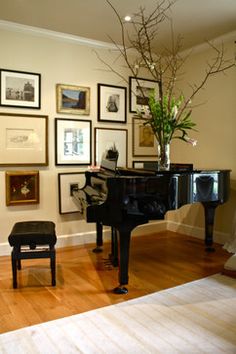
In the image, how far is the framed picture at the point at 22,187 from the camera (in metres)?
3.62

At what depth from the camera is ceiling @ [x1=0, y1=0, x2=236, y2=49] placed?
3.08m

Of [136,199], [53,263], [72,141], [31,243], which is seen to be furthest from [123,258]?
[72,141]

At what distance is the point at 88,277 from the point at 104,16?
2724 mm

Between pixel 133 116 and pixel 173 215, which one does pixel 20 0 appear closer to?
pixel 133 116

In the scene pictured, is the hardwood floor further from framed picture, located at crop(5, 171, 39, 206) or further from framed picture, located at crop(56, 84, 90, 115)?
framed picture, located at crop(56, 84, 90, 115)

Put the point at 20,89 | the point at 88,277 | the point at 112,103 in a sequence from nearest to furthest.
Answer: the point at 88,277
the point at 20,89
the point at 112,103

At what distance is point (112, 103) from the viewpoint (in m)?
4.30

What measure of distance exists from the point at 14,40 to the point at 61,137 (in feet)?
4.02

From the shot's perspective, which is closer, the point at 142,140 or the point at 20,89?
the point at 20,89

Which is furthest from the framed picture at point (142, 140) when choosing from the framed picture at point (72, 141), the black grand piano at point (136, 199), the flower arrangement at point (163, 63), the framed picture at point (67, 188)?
the black grand piano at point (136, 199)

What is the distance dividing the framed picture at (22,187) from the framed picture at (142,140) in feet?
5.13

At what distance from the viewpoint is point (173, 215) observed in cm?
491

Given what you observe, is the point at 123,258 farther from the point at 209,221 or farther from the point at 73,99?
the point at 73,99

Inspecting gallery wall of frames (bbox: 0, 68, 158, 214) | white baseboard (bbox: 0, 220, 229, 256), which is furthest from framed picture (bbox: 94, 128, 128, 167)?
white baseboard (bbox: 0, 220, 229, 256)
